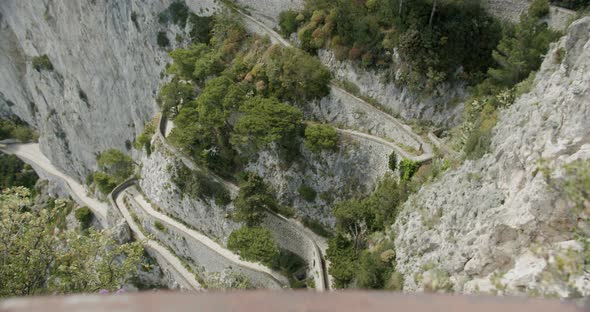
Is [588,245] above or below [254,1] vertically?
below

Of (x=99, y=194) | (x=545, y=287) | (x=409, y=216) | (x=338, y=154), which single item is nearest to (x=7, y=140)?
(x=99, y=194)

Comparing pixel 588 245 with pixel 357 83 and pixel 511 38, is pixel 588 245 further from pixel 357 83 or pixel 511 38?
pixel 357 83

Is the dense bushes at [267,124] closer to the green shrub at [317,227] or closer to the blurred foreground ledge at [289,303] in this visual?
the green shrub at [317,227]

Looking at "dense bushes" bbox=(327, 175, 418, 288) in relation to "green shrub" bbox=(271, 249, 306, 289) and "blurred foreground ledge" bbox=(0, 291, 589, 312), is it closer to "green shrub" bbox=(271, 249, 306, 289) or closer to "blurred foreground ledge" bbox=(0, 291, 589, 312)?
"green shrub" bbox=(271, 249, 306, 289)

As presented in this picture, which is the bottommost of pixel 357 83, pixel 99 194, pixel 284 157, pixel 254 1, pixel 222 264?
pixel 99 194

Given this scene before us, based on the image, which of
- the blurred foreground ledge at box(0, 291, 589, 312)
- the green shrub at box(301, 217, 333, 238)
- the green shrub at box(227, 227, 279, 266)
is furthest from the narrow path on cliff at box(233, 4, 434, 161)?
the blurred foreground ledge at box(0, 291, 589, 312)
